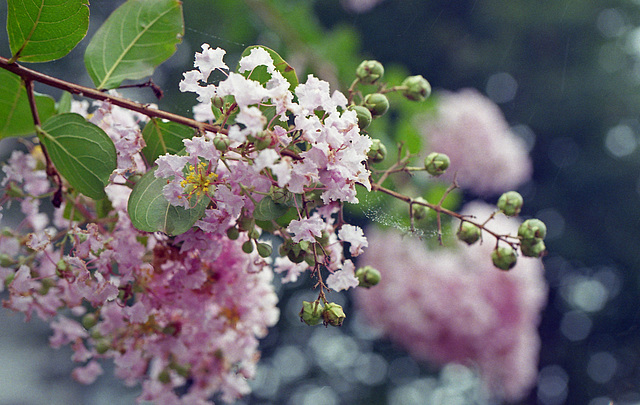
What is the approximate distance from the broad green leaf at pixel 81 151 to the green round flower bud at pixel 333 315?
22 centimetres

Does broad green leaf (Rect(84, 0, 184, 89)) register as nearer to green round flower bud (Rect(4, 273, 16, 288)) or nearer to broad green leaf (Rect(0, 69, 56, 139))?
broad green leaf (Rect(0, 69, 56, 139))

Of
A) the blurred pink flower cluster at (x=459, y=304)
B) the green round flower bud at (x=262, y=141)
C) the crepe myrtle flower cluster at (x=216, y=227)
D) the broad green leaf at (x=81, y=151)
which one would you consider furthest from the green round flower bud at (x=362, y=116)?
the blurred pink flower cluster at (x=459, y=304)

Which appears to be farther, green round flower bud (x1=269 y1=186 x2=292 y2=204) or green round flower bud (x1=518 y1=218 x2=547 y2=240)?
green round flower bud (x1=518 y1=218 x2=547 y2=240)

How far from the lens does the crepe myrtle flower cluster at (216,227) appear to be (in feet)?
1.24

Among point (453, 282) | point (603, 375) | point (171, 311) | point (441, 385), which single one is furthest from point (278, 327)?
point (171, 311)

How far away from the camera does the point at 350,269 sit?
17.2 inches

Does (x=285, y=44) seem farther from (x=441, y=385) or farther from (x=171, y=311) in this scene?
(x=441, y=385)

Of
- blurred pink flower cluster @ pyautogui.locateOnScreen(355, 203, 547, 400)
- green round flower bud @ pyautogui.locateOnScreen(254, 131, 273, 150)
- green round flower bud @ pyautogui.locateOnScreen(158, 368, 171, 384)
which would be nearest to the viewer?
green round flower bud @ pyautogui.locateOnScreen(254, 131, 273, 150)

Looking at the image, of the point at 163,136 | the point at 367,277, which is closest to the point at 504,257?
the point at 367,277

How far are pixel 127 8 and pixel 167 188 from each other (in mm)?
244

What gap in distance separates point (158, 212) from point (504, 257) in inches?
13.6

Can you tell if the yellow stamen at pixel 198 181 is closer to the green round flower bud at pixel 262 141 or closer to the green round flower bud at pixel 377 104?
the green round flower bud at pixel 262 141

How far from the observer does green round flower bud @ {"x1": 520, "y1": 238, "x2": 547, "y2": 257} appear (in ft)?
1.63

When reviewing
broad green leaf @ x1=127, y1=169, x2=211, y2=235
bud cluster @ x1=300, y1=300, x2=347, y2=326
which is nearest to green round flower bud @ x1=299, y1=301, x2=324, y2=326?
bud cluster @ x1=300, y1=300, x2=347, y2=326
